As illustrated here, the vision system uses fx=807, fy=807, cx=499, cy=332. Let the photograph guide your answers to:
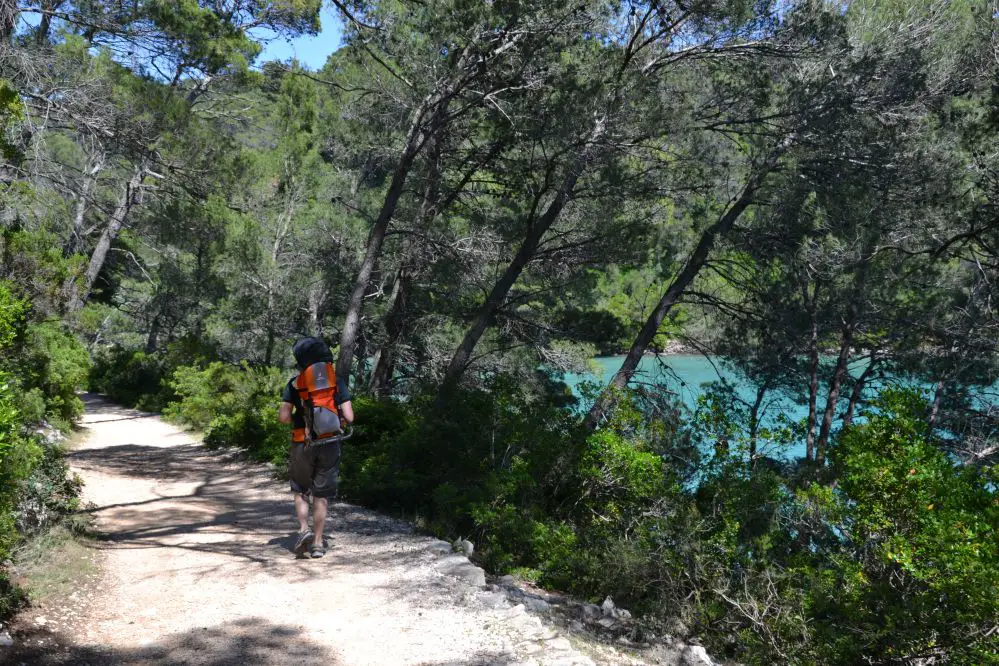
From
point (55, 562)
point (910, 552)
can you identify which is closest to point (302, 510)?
point (55, 562)

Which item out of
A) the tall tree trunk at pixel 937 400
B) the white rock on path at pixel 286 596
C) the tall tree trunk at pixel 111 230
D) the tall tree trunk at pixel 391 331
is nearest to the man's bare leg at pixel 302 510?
the white rock on path at pixel 286 596

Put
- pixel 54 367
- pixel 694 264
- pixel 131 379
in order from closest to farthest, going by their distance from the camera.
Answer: pixel 54 367 → pixel 694 264 → pixel 131 379

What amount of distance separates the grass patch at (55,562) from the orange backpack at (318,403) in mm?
1547

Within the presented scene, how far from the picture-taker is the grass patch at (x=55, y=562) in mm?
4371

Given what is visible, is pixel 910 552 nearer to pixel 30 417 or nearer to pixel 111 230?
pixel 30 417

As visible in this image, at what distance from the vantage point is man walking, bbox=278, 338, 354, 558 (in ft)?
17.9

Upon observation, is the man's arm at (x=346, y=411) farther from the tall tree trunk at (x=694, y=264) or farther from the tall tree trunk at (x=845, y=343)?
the tall tree trunk at (x=845, y=343)

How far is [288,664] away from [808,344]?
1257 centimetres

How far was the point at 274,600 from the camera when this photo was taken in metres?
4.71

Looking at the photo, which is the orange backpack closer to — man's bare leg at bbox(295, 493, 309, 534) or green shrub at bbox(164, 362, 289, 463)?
man's bare leg at bbox(295, 493, 309, 534)

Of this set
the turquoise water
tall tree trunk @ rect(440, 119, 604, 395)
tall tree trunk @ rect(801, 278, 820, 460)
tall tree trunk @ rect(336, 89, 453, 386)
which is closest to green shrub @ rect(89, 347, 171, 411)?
the turquoise water

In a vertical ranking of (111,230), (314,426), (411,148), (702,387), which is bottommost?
(314,426)

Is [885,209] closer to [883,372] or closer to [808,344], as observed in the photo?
[808,344]

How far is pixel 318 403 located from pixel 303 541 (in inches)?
38.5
